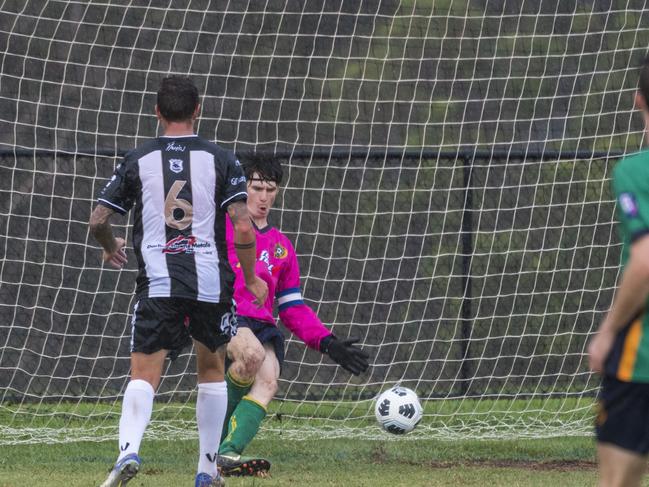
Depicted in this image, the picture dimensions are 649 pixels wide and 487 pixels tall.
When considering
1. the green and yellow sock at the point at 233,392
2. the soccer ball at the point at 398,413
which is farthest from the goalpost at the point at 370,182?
the green and yellow sock at the point at 233,392

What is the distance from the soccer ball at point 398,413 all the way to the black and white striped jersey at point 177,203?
164 cm

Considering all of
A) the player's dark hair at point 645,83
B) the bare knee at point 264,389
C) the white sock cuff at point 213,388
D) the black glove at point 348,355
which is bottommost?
A: the bare knee at point 264,389

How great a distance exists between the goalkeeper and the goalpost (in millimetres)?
2393

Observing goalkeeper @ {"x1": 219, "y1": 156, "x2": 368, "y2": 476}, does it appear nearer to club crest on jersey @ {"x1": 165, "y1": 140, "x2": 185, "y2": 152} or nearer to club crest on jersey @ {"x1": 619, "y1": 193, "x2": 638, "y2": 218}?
club crest on jersey @ {"x1": 165, "y1": 140, "x2": 185, "y2": 152}

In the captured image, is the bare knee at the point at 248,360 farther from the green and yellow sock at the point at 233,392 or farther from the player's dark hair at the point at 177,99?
the player's dark hair at the point at 177,99

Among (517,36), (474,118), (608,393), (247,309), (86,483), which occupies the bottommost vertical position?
(86,483)

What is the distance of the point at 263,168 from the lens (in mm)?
6012

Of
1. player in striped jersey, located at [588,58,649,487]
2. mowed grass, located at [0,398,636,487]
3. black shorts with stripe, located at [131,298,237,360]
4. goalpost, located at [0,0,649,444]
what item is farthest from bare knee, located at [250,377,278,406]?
player in striped jersey, located at [588,58,649,487]

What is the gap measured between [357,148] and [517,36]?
1.40m

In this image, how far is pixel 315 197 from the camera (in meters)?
8.88

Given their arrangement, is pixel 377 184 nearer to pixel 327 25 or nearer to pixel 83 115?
pixel 327 25

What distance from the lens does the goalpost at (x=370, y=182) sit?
8.61 meters

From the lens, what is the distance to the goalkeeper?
5773mm

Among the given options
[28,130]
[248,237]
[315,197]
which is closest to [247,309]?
[248,237]
